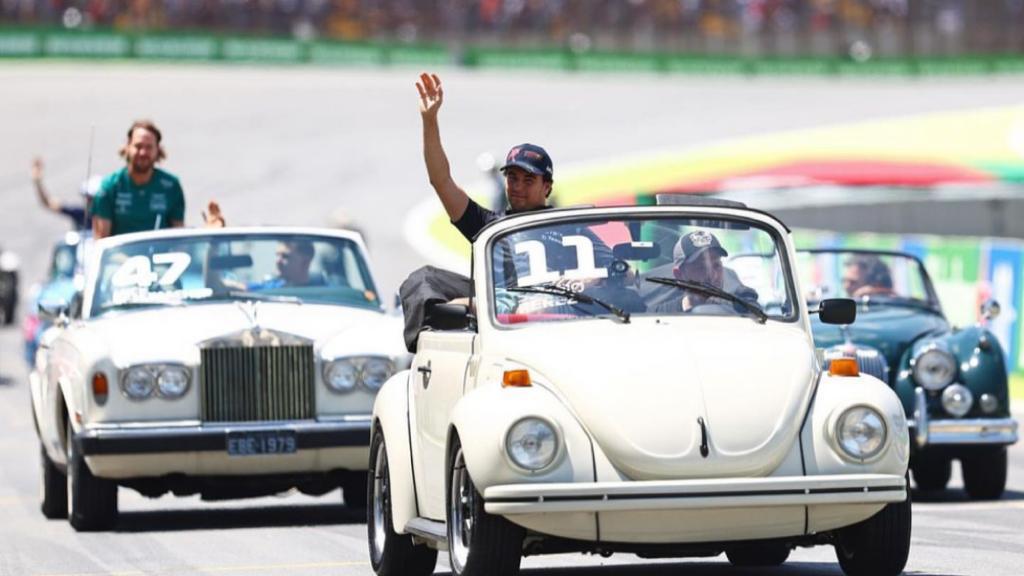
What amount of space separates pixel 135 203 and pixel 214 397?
2365 mm

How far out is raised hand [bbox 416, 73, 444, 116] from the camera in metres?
9.22

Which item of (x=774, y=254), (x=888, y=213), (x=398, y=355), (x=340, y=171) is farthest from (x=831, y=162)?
(x=774, y=254)

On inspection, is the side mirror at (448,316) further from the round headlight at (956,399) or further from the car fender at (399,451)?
the round headlight at (956,399)

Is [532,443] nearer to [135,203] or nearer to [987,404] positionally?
[987,404]

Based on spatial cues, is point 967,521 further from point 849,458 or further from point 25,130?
point 25,130

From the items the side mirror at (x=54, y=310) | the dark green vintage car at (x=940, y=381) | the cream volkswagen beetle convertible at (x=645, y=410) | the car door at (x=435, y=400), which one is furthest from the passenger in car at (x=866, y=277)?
the car door at (x=435, y=400)

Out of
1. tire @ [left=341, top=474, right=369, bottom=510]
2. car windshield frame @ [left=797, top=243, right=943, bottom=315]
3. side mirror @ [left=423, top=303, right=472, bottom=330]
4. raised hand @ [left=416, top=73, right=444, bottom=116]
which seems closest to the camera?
side mirror @ [left=423, top=303, right=472, bottom=330]

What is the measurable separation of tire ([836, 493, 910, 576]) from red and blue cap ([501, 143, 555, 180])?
2008mm

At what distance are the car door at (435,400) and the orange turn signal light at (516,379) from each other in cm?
45

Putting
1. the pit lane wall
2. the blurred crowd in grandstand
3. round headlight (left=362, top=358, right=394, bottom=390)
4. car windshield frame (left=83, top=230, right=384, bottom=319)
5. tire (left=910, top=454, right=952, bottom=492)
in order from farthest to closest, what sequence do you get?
the blurred crowd in grandstand → the pit lane wall → tire (left=910, top=454, right=952, bottom=492) → car windshield frame (left=83, top=230, right=384, bottom=319) → round headlight (left=362, top=358, right=394, bottom=390)

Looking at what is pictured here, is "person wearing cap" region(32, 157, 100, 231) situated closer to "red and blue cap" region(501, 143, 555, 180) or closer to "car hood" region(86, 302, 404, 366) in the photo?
"car hood" region(86, 302, 404, 366)

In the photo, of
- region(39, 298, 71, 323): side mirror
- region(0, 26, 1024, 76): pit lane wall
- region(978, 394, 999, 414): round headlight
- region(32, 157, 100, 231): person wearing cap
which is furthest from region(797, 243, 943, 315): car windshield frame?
region(0, 26, 1024, 76): pit lane wall

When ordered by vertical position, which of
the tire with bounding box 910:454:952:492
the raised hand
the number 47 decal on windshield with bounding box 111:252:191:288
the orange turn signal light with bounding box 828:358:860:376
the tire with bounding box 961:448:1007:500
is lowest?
the tire with bounding box 910:454:952:492

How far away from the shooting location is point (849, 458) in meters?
7.39
